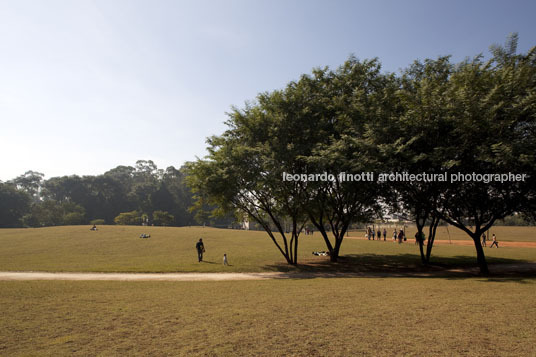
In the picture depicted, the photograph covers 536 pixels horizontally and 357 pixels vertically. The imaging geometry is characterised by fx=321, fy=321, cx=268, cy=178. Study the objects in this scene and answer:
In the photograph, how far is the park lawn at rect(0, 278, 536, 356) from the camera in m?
6.45

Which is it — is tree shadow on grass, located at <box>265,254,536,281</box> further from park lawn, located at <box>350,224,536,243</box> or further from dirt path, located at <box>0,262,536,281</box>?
park lawn, located at <box>350,224,536,243</box>

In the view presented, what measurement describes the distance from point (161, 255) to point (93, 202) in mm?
88259

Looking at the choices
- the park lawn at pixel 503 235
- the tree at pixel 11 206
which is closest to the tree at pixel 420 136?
the park lawn at pixel 503 235

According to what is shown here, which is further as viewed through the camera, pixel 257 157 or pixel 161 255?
pixel 161 255

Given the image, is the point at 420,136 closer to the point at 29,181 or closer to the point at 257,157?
the point at 257,157

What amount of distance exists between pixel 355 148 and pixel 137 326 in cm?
1577

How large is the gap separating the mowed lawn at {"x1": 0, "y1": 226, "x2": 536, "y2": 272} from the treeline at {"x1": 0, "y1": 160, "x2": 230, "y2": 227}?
1942 inches

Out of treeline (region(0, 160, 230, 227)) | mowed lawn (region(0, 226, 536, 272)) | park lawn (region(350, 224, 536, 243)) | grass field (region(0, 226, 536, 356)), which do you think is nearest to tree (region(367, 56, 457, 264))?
grass field (region(0, 226, 536, 356))

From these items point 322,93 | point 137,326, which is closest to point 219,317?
point 137,326

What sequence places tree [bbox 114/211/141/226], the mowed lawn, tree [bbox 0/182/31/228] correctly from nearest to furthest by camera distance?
the mowed lawn < tree [bbox 114/211/141/226] < tree [bbox 0/182/31/228]

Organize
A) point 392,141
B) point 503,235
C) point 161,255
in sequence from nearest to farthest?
point 392,141
point 161,255
point 503,235

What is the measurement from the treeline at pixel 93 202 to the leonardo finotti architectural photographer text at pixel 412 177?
75.3 meters

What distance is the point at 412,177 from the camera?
64.3 feet

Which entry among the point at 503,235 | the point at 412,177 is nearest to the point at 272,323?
the point at 412,177
